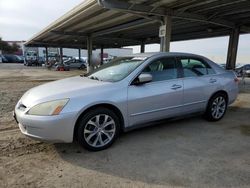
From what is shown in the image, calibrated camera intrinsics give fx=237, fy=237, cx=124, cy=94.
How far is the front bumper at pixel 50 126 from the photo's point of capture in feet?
11.0

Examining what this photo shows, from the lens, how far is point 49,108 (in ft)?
11.3

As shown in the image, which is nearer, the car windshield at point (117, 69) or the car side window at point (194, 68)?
the car windshield at point (117, 69)

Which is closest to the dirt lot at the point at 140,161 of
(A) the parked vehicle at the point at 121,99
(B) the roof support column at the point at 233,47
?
(A) the parked vehicle at the point at 121,99

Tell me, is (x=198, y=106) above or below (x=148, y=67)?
below

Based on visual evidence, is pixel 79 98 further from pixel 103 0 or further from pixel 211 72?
pixel 103 0

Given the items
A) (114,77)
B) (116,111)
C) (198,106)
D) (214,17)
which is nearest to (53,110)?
(116,111)

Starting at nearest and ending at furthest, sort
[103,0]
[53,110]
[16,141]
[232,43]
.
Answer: [53,110] < [16,141] < [103,0] < [232,43]

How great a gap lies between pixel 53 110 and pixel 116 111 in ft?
3.36

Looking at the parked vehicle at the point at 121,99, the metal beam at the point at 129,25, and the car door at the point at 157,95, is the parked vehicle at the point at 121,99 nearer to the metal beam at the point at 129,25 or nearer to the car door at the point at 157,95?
the car door at the point at 157,95

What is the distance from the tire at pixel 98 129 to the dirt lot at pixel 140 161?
14 centimetres

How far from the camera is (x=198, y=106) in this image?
4996 mm

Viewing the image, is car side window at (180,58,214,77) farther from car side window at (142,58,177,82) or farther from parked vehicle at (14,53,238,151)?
car side window at (142,58,177,82)

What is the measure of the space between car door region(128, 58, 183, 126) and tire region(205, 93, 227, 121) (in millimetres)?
996

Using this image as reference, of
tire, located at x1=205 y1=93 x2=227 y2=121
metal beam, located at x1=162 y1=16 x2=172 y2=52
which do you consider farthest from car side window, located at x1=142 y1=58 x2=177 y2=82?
metal beam, located at x1=162 y1=16 x2=172 y2=52
